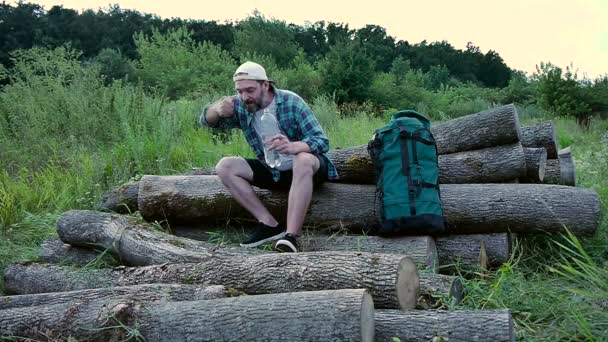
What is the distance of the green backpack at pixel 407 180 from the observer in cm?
495

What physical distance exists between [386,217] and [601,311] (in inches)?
69.5

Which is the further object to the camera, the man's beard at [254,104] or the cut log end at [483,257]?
the man's beard at [254,104]


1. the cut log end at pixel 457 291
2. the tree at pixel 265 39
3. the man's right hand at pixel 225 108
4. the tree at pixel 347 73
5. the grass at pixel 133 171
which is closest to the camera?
the grass at pixel 133 171

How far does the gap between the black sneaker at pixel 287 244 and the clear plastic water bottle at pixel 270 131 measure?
68 centimetres

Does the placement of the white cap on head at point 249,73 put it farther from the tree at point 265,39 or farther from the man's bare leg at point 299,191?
the tree at point 265,39

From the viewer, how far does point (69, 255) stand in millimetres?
5711

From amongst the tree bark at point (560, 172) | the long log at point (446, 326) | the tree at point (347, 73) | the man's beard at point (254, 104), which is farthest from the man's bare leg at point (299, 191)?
the tree at point (347, 73)

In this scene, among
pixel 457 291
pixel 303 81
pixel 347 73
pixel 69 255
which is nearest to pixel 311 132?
pixel 457 291

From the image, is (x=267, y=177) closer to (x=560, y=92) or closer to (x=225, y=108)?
(x=225, y=108)

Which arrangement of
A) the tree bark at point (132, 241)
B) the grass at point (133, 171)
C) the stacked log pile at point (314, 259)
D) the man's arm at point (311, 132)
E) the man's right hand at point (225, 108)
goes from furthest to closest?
the man's right hand at point (225, 108) < the man's arm at point (311, 132) < the tree bark at point (132, 241) < the grass at point (133, 171) < the stacked log pile at point (314, 259)

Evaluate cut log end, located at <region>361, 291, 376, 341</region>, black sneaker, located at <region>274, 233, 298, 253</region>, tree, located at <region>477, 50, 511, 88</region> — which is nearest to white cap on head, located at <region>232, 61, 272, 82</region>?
black sneaker, located at <region>274, 233, 298, 253</region>

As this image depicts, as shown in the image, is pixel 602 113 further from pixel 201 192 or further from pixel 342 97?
pixel 201 192

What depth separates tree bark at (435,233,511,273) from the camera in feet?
16.8

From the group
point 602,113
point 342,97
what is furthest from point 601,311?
point 602,113
